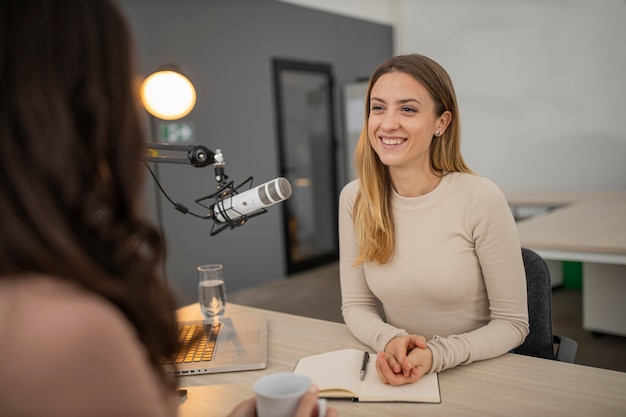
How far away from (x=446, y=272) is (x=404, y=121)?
1.50 feet

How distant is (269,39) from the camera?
499 cm

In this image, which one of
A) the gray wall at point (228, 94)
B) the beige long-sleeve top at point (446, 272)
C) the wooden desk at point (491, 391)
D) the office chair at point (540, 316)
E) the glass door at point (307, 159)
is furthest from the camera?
the glass door at point (307, 159)

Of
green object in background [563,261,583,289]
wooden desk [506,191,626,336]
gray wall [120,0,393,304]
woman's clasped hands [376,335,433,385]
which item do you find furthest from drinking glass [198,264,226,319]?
green object in background [563,261,583,289]

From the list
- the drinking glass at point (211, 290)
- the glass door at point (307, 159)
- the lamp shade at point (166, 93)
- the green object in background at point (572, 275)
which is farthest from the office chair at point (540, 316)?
the glass door at point (307, 159)

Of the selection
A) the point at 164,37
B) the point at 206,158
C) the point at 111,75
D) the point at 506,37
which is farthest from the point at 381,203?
the point at 506,37

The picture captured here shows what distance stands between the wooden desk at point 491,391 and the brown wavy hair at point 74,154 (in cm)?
55

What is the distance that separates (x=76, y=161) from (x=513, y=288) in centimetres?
116

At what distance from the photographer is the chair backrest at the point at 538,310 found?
152 centimetres

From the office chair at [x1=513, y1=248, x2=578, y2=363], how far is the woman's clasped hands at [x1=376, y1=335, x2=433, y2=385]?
1.65 feet

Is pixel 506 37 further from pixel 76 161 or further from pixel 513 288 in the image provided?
pixel 76 161

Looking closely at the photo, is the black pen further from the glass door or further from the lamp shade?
the glass door

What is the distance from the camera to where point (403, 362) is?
3.75ft

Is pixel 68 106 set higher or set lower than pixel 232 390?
higher

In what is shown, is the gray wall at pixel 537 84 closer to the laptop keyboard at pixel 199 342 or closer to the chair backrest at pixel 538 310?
the chair backrest at pixel 538 310
